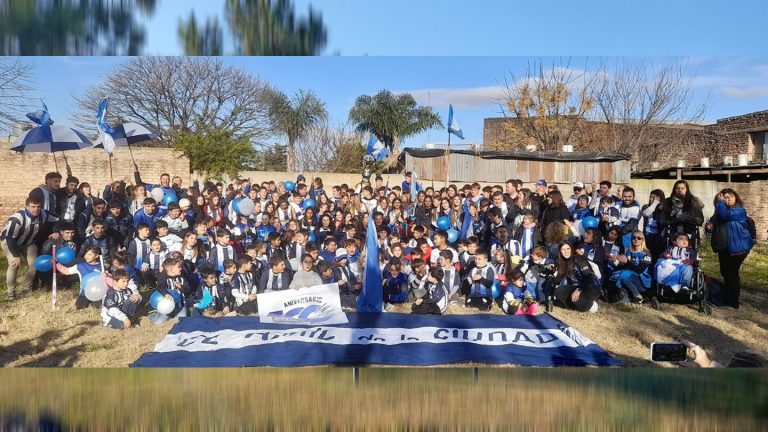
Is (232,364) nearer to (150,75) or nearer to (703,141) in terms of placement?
(150,75)

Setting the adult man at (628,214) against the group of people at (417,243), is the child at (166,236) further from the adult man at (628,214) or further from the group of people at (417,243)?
the adult man at (628,214)

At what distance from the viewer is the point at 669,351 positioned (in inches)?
164

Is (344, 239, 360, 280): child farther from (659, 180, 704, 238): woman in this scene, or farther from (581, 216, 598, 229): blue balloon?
(659, 180, 704, 238): woman

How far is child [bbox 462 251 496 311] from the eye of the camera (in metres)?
4.53

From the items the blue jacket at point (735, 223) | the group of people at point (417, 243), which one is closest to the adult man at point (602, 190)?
the group of people at point (417, 243)

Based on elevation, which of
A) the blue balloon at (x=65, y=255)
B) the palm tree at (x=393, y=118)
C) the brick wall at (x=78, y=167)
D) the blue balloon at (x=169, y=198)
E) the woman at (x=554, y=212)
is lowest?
the blue balloon at (x=65, y=255)

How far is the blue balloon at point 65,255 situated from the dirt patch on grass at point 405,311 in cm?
21

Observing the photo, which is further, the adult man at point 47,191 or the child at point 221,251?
the child at point 221,251

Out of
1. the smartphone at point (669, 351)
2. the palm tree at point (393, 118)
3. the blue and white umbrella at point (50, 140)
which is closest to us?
the smartphone at point (669, 351)

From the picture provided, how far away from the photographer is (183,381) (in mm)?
4703

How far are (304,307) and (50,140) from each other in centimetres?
193

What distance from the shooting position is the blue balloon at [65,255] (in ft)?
14.4

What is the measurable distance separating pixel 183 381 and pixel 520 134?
2888 millimetres

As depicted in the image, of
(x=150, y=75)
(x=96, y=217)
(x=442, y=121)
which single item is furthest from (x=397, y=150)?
(x=96, y=217)
